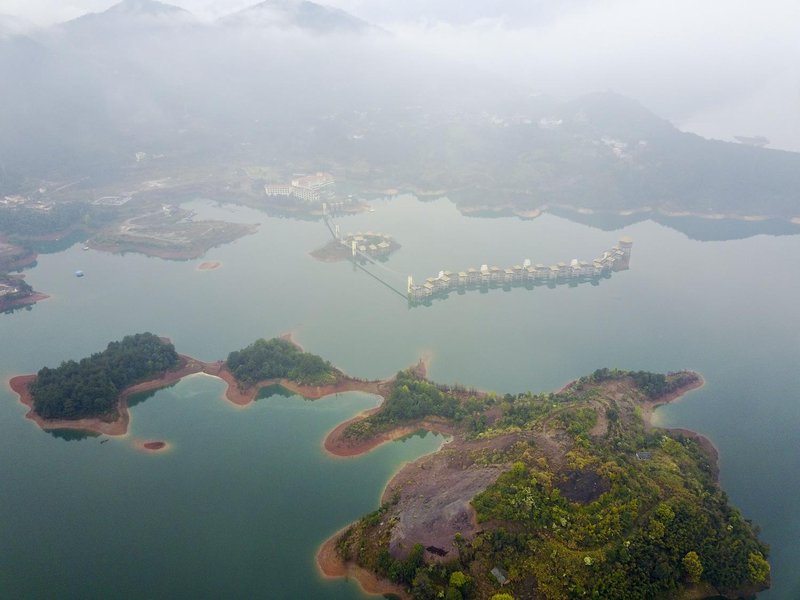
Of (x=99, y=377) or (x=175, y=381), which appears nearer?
(x=99, y=377)

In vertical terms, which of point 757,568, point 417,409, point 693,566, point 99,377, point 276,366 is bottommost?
point 99,377

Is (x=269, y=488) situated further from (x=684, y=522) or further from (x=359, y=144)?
(x=359, y=144)

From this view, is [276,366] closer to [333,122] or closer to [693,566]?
[693,566]

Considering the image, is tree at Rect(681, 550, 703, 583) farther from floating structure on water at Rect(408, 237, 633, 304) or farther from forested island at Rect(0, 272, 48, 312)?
forested island at Rect(0, 272, 48, 312)

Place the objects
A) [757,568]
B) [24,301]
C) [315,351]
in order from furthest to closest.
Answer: [24,301]
[315,351]
[757,568]

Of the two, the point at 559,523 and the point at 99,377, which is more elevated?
the point at 559,523

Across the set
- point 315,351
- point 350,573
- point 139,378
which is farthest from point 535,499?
point 139,378

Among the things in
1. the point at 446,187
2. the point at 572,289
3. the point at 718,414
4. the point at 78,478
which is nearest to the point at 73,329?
the point at 78,478
